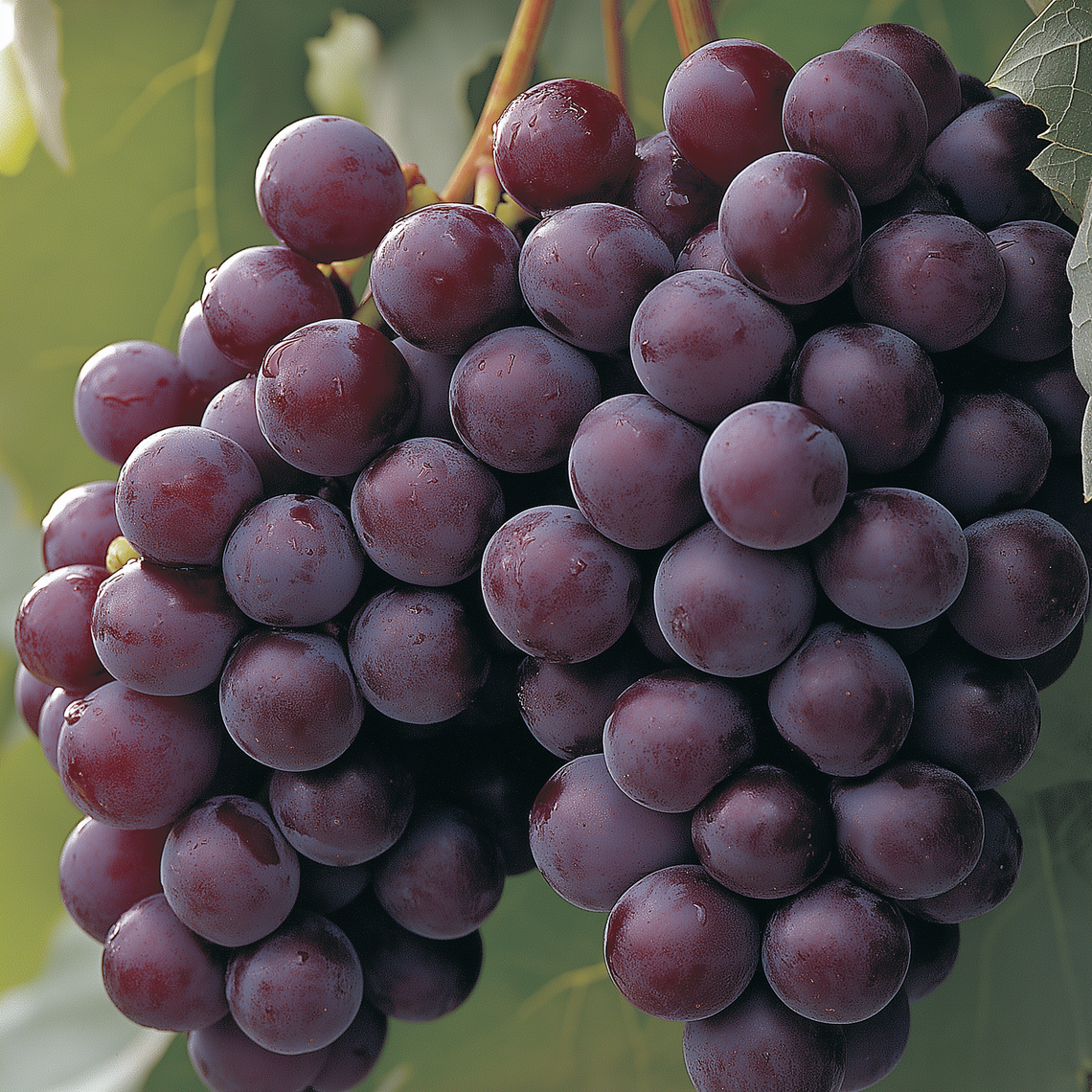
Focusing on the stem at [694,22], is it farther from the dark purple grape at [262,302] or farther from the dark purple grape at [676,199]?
the dark purple grape at [262,302]

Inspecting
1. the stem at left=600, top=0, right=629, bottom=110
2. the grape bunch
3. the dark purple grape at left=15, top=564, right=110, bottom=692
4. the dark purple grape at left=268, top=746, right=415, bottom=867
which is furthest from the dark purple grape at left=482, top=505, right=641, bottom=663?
the stem at left=600, top=0, right=629, bottom=110

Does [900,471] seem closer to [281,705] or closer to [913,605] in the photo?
[913,605]

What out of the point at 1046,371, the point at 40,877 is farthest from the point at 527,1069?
the point at 1046,371

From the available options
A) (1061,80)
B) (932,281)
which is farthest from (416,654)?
(1061,80)

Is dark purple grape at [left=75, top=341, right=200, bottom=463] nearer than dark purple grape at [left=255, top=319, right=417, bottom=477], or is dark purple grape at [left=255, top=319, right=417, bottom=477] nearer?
dark purple grape at [left=255, top=319, right=417, bottom=477]

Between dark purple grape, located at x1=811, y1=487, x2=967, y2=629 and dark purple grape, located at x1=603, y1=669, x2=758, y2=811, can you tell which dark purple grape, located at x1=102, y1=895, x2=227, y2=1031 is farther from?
dark purple grape, located at x1=811, y1=487, x2=967, y2=629

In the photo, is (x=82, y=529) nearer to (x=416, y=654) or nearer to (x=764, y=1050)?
(x=416, y=654)
